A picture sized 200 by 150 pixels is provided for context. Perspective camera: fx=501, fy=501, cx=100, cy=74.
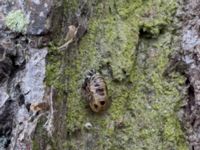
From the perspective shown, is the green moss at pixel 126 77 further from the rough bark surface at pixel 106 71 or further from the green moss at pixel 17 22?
the green moss at pixel 17 22

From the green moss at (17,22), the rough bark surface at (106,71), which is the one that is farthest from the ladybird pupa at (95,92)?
the green moss at (17,22)

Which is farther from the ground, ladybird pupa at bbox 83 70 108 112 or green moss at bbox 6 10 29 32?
green moss at bbox 6 10 29 32

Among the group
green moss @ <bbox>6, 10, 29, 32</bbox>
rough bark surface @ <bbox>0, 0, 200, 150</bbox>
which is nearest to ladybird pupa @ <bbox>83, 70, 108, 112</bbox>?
rough bark surface @ <bbox>0, 0, 200, 150</bbox>

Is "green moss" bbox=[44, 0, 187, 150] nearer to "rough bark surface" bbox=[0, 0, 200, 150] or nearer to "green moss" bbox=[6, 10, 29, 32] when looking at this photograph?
"rough bark surface" bbox=[0, 0, 200, 150]

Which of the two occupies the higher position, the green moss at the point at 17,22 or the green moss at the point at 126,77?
the green moss at the point at 17,22

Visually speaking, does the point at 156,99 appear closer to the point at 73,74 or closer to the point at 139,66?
the point at 139,66

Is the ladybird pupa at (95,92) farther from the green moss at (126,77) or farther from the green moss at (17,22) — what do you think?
the green moss at (17,22)
